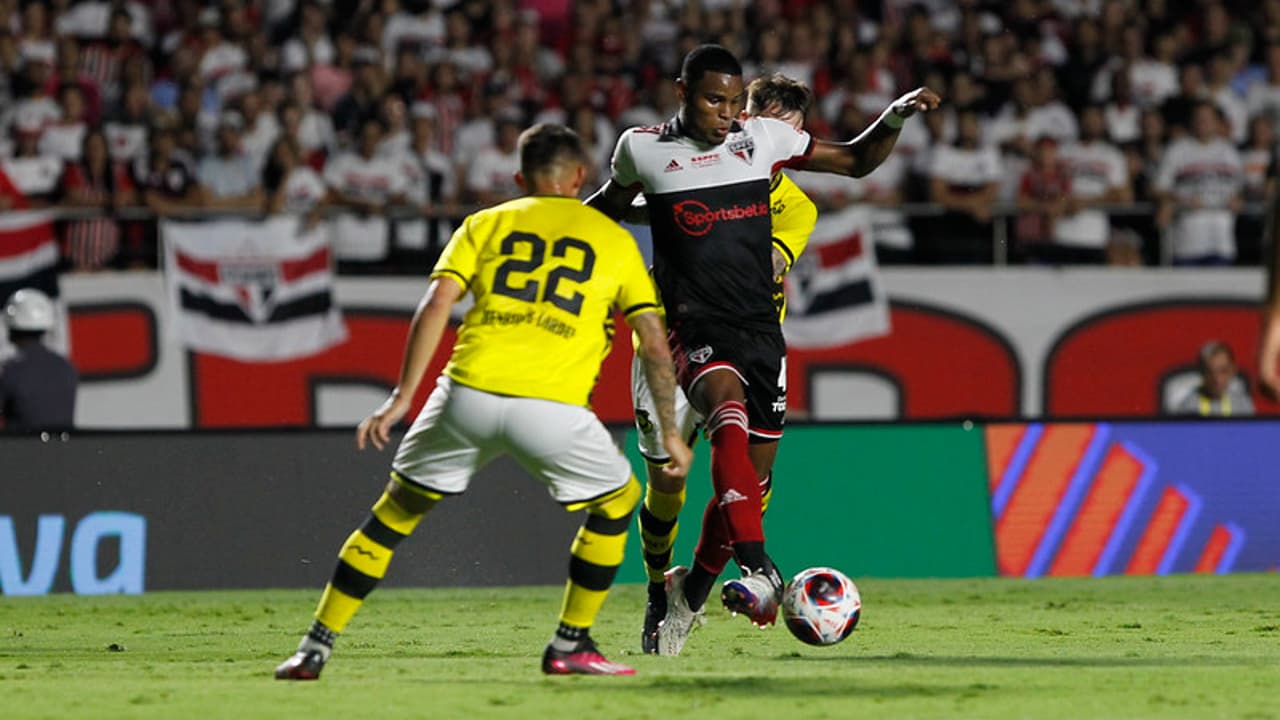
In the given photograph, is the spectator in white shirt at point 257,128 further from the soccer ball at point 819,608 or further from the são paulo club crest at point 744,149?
the soccer ball at point 819,608

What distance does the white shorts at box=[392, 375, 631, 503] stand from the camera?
7.48 metres

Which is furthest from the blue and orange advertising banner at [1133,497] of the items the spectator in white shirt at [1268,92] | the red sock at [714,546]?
the spectator in white shirt at [1268,92]

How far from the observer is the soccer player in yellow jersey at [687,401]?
9.71 meters

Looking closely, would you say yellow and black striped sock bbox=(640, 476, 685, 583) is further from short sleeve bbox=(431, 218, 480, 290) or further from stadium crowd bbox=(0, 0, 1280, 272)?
stadium crowd bbox=(0, 0, 1280, 272)

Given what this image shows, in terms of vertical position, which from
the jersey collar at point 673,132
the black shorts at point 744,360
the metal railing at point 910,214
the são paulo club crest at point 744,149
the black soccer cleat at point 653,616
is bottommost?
the black soccer cleat at point 653,616

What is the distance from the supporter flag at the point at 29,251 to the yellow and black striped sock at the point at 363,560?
9.88m

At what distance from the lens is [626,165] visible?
9172mm

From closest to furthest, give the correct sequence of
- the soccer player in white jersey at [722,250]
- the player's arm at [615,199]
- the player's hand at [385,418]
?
the player's hand at [385,418] < the soccer player in white jersey at [722,250] < the player's arm at [615,199]

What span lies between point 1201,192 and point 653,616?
34.5ft

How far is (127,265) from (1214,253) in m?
9.27

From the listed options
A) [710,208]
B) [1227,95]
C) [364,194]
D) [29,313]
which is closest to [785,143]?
[710,208]

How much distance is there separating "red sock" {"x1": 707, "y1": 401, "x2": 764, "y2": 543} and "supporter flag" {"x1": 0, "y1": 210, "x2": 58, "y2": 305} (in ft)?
30.4

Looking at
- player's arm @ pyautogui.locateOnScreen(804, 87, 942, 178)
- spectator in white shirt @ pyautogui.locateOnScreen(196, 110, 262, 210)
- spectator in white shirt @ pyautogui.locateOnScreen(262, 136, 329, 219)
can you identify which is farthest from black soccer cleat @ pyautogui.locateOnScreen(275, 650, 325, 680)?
spectator in white shirt @ pyautogui.locateOnScreen(196, 110, 262, 210)

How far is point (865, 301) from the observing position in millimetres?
17688
